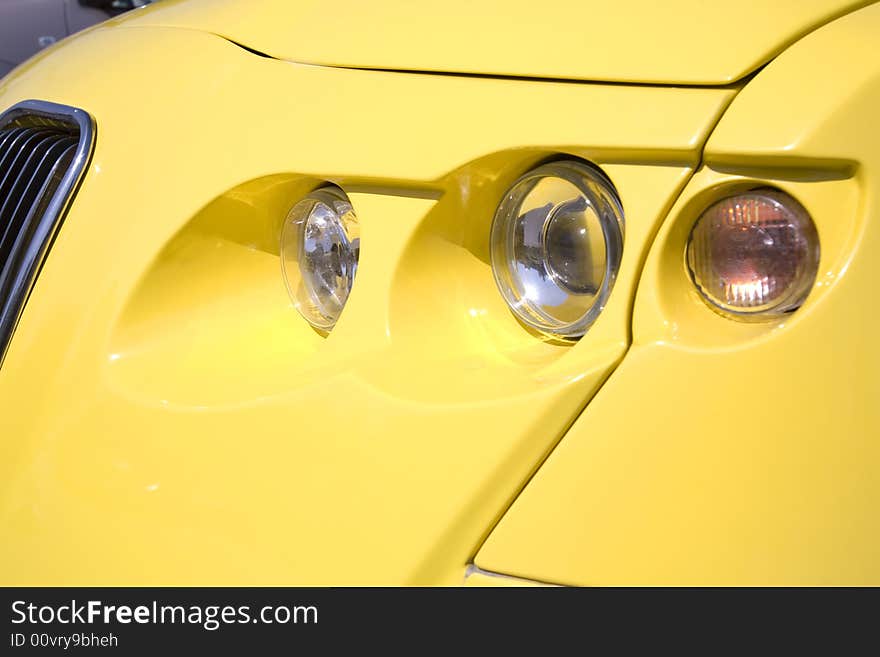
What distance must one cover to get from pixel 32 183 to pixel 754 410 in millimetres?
1155

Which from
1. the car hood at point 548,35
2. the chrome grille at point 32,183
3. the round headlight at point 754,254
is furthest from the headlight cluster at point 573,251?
the chrome grille at point 32,183

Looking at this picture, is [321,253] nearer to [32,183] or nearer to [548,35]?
[548,35]

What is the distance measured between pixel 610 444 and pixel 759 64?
1.27 feet

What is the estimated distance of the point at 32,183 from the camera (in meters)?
1.58

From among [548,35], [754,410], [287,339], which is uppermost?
[548,35]

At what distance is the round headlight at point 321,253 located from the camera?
1.28 metres

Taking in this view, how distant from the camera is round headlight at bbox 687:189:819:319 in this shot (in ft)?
3.06

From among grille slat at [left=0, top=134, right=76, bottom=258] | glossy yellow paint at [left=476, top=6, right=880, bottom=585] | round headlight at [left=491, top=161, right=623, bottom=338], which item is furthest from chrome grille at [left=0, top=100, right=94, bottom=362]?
glossy yellow paint at [left=476, top=6, right=880, bottom=585]

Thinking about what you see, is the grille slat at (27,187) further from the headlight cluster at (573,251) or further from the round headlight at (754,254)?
the round headlight at (754,254)

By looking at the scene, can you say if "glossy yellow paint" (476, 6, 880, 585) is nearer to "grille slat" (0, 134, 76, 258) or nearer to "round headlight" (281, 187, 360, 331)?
"round headlight" (281, 187, 360, 331)

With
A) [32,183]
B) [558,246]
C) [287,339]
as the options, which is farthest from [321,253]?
[32,183]

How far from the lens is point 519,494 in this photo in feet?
3.27
